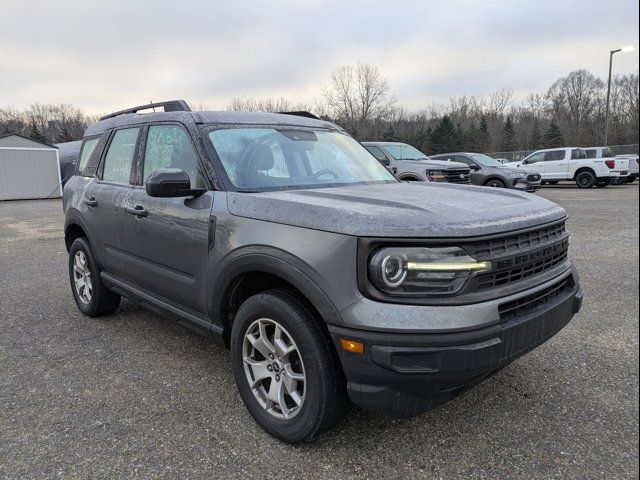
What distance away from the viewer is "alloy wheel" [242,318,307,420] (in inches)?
98.7

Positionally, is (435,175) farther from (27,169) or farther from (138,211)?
(27,169)

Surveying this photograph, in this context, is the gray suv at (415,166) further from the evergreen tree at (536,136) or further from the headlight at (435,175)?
the evergreen tree at (536,136)

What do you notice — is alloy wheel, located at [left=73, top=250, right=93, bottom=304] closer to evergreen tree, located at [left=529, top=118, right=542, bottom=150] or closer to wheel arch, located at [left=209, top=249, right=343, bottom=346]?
wheel arch, located at [left=209, top=249, right=343, bottom=346]

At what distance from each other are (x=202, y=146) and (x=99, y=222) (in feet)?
5.36

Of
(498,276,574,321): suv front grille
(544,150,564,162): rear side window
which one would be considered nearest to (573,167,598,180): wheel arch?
(544,150,564,162): rear side window

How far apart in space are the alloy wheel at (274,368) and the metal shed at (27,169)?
24.9 metres

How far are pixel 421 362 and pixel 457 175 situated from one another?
11365 millimetres

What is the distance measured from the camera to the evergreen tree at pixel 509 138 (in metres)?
52.7

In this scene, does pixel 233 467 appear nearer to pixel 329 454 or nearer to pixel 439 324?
pixel 329 454

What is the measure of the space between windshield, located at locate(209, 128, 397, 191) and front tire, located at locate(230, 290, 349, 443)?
0.86 m

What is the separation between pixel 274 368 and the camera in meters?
2.62

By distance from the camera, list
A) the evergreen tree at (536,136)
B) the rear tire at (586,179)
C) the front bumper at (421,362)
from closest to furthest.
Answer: the front bumper at (421,362) → the rear tire at (586,179) → the evergreen tree at (536,136)

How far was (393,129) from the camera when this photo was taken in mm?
59750

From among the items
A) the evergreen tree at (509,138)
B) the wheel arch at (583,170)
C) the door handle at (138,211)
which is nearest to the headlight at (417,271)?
the door handle at (138,211)
